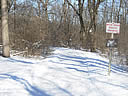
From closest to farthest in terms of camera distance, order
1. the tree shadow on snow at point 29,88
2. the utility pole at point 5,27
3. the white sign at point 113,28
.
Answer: the tree shadow on snow at point 29,88 < the white sign at point 113,28 < the utility pole at point 5,27

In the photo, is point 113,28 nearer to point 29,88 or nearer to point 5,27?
point 29,88

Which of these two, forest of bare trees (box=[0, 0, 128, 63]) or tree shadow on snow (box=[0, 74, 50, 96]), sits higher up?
forest of bare trees (box=[0, 0, 128, 63])

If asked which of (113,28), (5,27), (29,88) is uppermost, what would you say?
(5,27)

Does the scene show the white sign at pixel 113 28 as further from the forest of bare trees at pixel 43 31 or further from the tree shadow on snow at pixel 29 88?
the forest of bare trees at pixel 43 31

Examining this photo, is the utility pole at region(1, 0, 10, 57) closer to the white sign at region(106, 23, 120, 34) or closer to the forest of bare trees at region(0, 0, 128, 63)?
the forest of bare trees at region(0, 0, 128, 63)

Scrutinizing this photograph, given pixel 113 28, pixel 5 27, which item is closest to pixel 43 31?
pixel 5 27

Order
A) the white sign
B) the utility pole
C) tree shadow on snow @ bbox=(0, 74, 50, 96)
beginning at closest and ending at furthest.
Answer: tree shadow on snow @ bbox=(0, 74, 50, 96), the white sign, the utility pole

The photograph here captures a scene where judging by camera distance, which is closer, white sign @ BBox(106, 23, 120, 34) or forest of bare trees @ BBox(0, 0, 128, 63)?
white sign @ BBox(106, 23, 120, 34)

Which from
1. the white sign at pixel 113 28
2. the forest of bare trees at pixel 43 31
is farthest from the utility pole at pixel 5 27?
the white sign at pixel 113 28

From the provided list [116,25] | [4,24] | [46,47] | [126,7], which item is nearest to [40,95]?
[116,25]

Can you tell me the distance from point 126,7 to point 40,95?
119 ft

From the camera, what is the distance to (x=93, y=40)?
661 inches

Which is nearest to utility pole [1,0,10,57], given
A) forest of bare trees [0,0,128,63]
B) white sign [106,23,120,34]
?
forest of bare trees [0,0,128,63]

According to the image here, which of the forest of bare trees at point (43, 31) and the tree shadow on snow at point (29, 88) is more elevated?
the forest of bare trees at point (43, 31)
